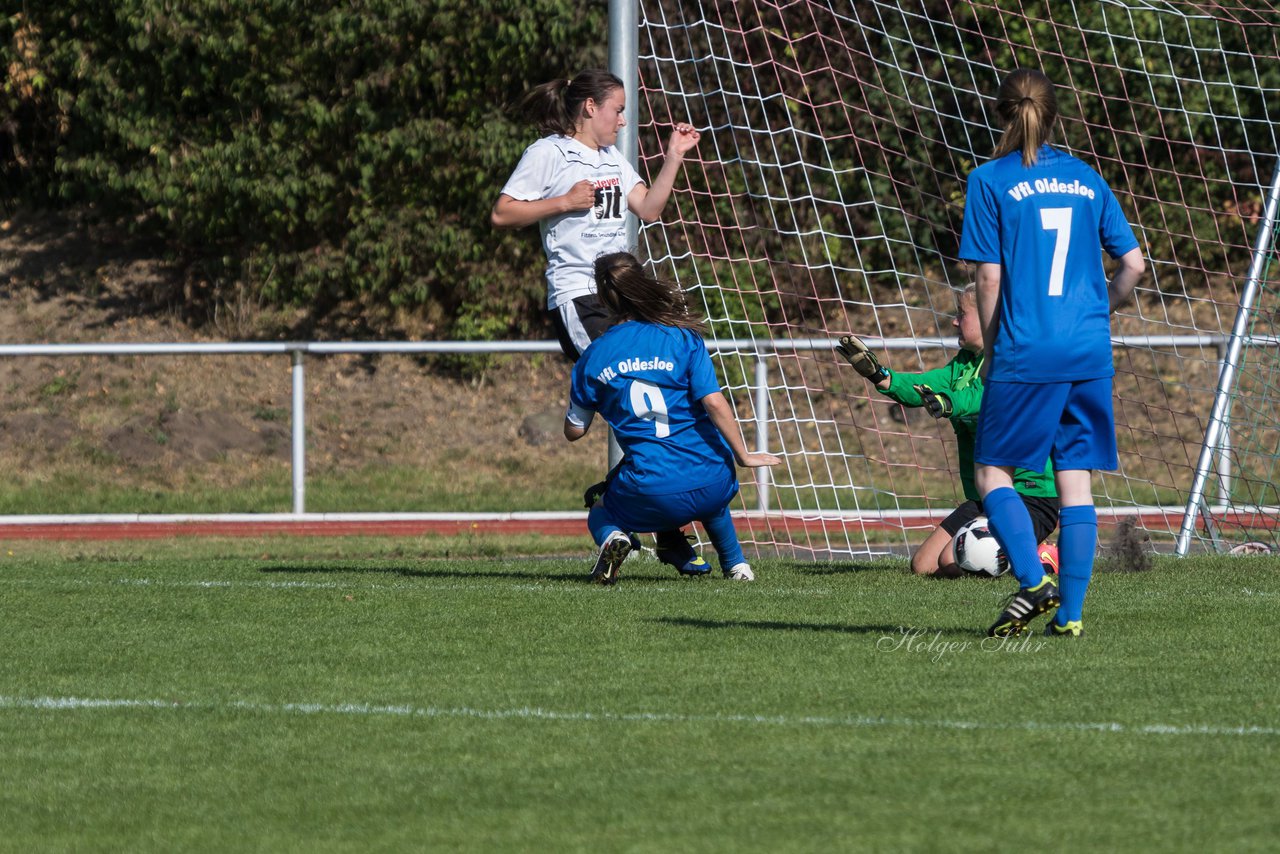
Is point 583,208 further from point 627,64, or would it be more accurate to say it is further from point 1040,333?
point 1040,333

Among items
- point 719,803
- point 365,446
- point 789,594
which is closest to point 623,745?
point 719,803

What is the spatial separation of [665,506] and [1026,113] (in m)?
2.44

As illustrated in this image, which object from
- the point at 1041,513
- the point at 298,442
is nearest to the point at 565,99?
the point at 1041,513

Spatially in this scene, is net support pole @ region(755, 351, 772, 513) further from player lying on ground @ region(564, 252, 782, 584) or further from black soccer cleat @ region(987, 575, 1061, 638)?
black soccer cleat @ region(987, 575, 1061, 638)

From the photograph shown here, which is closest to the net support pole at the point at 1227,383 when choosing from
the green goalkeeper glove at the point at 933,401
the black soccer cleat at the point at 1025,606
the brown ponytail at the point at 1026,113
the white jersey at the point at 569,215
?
the green goalkeeper glove at the point at 933,401

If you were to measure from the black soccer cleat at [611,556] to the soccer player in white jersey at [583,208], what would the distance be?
45cm

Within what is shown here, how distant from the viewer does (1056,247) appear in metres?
5.59

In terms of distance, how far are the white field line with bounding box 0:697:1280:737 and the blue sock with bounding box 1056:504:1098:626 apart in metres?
1.31

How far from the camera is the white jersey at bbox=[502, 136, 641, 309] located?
26.0 feet

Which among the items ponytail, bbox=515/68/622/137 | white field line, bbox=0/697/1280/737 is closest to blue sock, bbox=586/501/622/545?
ponytail, bbox=515/68/622/137

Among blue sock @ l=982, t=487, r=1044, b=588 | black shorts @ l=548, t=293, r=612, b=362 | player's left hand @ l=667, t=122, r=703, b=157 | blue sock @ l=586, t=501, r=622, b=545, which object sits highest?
player's left hand @ l=667, t=122, r=703, b=157

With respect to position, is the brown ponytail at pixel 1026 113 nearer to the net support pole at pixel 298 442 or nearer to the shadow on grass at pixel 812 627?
the shadow on grass at pixel 812 627

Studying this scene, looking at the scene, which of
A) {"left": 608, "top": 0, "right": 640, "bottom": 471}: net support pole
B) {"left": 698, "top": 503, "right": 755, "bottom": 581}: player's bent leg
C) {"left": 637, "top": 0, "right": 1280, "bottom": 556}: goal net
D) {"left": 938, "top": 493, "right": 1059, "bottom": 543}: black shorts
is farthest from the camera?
{"left": 637, "top": 0, "right": 1280, "bottom": 556}: goal net

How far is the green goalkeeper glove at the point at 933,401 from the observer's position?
23.8 feet
